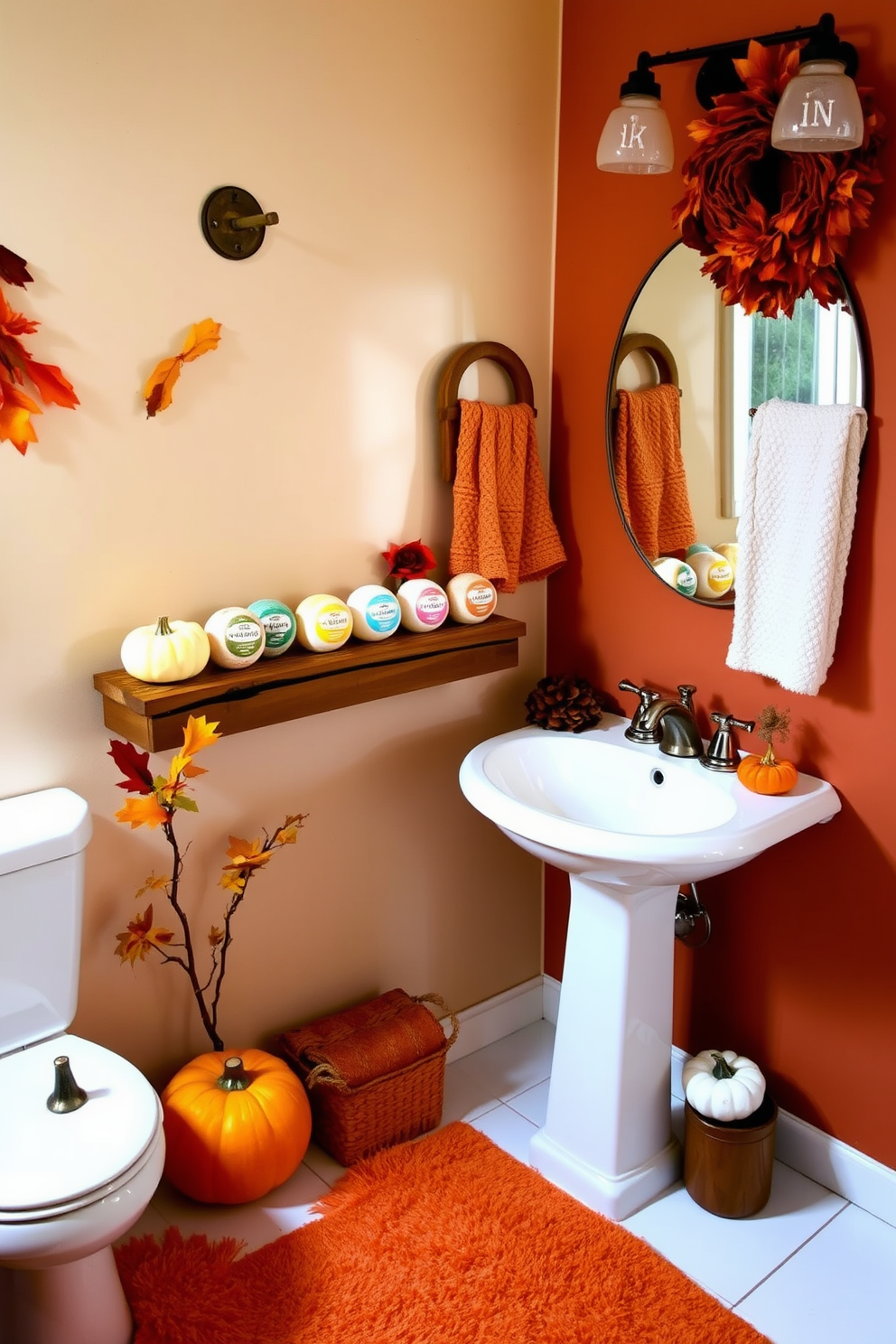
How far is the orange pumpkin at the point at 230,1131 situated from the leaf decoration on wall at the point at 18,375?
3.67ft

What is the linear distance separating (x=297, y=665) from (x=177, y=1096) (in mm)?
783

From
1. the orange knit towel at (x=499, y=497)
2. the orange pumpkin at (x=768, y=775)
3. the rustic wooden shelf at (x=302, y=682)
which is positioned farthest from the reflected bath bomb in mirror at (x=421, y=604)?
the orange pumpkin at (x=768, y=775)

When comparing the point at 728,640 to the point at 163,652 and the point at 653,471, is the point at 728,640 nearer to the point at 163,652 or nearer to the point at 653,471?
the point at 653,471

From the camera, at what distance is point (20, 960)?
1685 millimetres

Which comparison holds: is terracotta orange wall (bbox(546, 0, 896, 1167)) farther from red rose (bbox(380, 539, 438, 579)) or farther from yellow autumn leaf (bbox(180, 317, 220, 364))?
yellow autumn leaf (bbox(180, 317, 220, 364))

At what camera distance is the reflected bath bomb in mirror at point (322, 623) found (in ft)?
6.26

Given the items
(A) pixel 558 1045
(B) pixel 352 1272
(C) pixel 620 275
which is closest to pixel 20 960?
(B) pixel 352 1272

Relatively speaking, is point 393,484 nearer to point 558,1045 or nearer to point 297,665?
point 297,665

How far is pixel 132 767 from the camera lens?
1760 mm

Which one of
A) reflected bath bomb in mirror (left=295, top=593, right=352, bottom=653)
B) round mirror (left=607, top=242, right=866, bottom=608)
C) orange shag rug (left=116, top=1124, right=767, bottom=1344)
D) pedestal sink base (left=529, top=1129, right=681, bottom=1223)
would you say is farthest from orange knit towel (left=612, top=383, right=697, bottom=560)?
orange shag rug (left=116, top=1124, right=767, bottom=1344)

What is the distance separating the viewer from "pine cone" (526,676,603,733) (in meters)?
2.20

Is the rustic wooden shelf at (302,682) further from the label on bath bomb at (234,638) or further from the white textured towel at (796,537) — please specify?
the white textured towel at (796,537)

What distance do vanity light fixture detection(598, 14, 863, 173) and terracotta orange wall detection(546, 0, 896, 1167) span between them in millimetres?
68

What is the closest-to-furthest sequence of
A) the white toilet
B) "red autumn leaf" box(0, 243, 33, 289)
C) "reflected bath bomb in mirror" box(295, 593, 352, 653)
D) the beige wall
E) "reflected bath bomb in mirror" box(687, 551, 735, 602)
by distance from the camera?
the white toilet
"red autumn leaf" box(0, 243, 33, 289)
the beige wall
"reflected bath bomb in mirror" box(295, 593, 352, 653)
"reflected bath bomb in mirror" box(687, 551, 735, 602)
